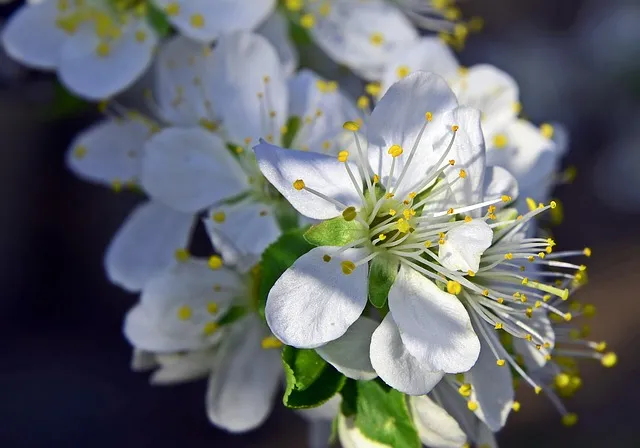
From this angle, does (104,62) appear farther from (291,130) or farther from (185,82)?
(291,130)

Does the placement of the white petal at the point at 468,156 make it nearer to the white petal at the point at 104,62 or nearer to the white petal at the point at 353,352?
the white petal at the point at 353,352

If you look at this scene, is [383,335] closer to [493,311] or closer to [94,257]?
[493,311]

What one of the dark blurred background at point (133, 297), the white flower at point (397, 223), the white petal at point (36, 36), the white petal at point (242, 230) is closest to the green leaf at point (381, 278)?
the white flower at point (397, 223)

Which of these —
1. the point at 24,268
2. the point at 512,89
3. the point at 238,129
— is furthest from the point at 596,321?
the point at 238,129

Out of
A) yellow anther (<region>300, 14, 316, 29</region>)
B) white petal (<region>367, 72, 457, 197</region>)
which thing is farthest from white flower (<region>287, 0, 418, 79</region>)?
white petal (<region>367, 72, 457, 197</region>)

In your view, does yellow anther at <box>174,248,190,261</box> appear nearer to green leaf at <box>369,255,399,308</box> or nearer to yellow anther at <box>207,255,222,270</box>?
yellow anther at <box>207,255,222,270</box>

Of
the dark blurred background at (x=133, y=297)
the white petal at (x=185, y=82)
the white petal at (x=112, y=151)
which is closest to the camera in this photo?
the white petal at (x=185, y=82)

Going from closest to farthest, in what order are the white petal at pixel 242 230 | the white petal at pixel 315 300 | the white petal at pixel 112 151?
the white petal at pixel 315 300 → the white petal at pixel 242 230 → the white petal at pixel 112 151
